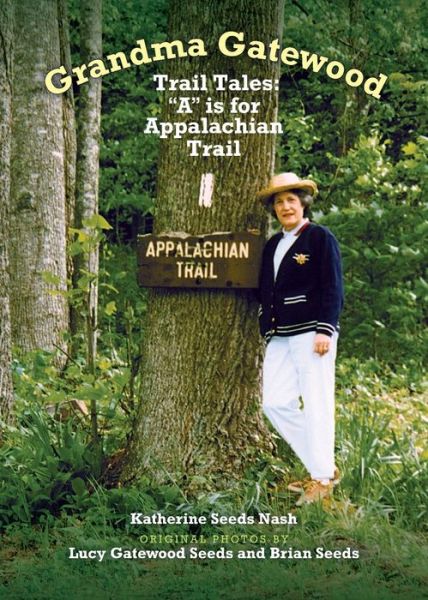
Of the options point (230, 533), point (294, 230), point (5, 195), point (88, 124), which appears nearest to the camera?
point (230, 533)

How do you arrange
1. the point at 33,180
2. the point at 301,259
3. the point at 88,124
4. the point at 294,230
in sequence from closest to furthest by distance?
the point at 301,259 < the point at 294,230 < the point at 33,180 < the point at 88,124

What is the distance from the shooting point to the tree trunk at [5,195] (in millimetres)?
6078

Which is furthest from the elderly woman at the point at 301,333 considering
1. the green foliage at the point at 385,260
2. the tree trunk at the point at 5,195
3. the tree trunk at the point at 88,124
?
the tree trunk at the point at 88,124

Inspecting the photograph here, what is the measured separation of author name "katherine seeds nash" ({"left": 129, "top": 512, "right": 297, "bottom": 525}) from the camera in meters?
4.77

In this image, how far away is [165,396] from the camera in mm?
5098

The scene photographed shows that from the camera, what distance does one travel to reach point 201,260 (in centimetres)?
499

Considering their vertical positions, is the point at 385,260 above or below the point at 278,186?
above

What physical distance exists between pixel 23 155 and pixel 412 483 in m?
5.54

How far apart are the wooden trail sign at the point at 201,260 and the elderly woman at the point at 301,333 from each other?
0.38 ft

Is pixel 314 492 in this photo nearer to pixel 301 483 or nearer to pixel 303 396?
pixel 301 483

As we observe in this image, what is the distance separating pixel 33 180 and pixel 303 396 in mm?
4930

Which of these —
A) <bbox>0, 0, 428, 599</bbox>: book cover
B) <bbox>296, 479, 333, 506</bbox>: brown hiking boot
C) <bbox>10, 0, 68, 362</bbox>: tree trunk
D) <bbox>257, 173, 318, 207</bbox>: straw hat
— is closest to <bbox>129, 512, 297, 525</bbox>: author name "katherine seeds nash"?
<bbox>0, 0, 428, 599</bbox>: book cover

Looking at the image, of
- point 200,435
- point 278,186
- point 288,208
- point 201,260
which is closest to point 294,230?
A: point 288,208

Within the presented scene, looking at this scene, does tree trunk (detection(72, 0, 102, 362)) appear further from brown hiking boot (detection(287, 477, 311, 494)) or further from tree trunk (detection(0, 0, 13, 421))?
brown hiking boot (detection(287, 477, 311, 494))
